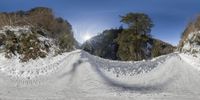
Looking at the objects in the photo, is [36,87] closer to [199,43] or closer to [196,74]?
[196,74]

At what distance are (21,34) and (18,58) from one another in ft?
19.2

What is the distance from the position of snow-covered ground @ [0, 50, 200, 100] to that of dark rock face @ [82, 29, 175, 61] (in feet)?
52.1

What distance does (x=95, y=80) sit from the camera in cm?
1313

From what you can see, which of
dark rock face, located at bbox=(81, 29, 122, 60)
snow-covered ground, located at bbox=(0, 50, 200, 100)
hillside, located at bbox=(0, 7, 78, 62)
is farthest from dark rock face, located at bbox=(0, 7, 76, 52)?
snow-covered ground, located at bbox=(0, 50, 200, 100)

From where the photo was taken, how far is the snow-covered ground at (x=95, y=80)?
10.7 m

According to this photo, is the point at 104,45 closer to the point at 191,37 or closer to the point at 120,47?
the point at 120,47

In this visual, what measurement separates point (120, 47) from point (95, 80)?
2631cm

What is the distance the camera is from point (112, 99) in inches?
395

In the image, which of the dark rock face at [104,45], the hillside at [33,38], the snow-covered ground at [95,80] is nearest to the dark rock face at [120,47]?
the dark rock face at [104,45]

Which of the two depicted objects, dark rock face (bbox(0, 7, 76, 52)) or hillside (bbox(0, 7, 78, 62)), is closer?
hillside (bbox(0, 7, 78, 62))

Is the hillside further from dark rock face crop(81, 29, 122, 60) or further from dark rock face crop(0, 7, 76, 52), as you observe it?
dark rock face crop(81, 29, 122, 60)

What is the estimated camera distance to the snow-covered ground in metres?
10.7

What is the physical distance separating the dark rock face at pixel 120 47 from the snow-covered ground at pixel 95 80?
52.1 ft

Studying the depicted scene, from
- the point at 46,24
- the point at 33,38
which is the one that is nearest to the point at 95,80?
the point at 33,38
